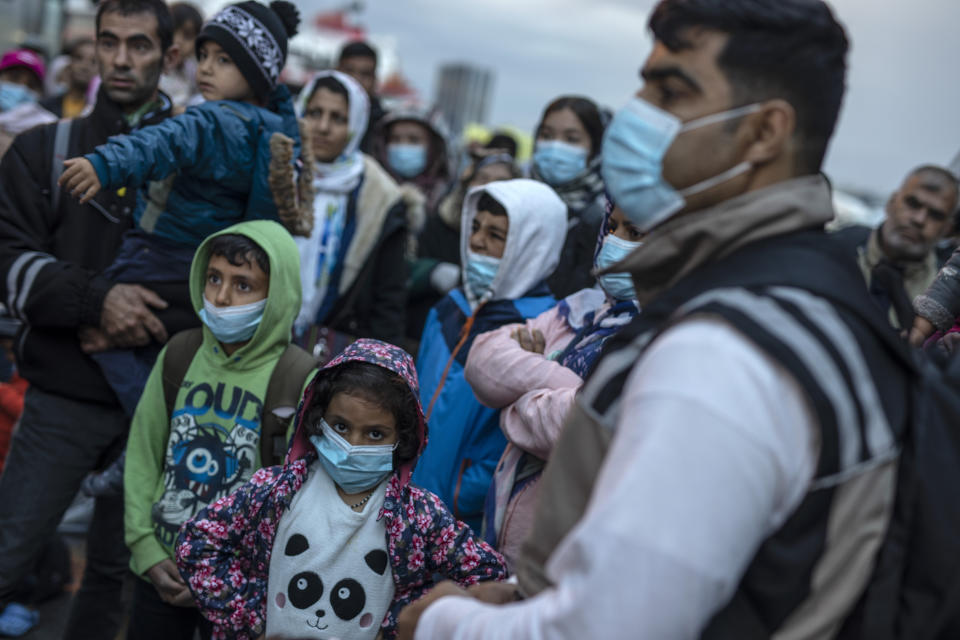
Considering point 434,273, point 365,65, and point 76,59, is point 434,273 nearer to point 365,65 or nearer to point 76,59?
point 365,65

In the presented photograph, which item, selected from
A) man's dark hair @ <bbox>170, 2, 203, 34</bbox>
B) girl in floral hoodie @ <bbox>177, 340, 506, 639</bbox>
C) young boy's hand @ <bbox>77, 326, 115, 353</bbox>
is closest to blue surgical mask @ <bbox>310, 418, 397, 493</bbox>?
girl in floral hoodie @ <bbox>177, 340, 506, 639</bbox>

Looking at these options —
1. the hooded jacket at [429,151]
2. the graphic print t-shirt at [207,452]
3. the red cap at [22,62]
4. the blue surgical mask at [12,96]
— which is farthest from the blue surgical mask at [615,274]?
the red cap at [22,62]

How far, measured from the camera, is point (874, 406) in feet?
4.04

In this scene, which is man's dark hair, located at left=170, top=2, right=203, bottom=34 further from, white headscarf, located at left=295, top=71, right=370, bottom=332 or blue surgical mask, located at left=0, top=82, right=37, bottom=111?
white headscarf, located at left=295, top=71, right=370, bottom=332

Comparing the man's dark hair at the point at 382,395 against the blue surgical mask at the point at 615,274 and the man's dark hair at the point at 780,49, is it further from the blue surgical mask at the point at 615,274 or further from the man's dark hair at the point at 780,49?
the man's dark hair at the point at 780,49

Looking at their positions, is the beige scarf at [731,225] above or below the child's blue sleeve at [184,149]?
above

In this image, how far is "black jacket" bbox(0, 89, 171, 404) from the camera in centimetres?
331

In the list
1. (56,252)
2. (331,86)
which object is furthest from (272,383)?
(331,86)

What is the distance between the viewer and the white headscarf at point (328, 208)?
4727 mm

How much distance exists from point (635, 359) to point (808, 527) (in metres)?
0.36

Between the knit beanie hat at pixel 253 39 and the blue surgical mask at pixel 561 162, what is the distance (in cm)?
204

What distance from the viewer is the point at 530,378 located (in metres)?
2.84

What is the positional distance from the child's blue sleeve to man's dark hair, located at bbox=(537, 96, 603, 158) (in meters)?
2.53

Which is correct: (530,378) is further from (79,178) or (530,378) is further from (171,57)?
(171,57)
